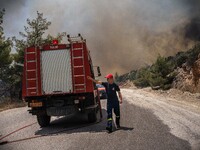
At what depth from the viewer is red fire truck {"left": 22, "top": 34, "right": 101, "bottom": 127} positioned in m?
10.9

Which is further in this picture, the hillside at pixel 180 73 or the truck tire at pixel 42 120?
the hillside at pixel 180 73

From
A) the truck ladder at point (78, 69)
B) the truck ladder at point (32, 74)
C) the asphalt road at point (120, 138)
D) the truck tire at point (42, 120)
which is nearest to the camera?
the asphalt road at point (120, 138)

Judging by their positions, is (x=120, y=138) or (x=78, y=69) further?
(x=78, y=69)

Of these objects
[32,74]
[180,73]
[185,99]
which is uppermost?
[180,73]

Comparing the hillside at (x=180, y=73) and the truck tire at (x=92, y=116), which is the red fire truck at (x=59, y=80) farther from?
the hillside at (x=180, y=73)

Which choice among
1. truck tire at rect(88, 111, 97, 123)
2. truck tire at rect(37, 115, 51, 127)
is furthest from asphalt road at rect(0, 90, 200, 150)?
truck tire at rect(37, 115, 51, 127)

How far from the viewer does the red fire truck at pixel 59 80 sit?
35.9ft

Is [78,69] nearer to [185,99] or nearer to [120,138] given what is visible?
[120,138]

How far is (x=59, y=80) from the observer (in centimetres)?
1105

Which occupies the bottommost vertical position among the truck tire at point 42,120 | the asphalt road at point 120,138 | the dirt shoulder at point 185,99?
the asphalt road at point 120,138

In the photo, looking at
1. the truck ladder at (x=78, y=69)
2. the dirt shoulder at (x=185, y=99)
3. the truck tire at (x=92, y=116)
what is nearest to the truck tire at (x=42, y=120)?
the truck tire at (x=92, y=116)

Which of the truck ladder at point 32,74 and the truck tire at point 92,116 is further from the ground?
the truck ladder at point 32,74

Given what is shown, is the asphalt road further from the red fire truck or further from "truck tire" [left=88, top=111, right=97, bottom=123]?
the red fire truck

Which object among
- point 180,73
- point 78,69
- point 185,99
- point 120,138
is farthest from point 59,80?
point 180,73
